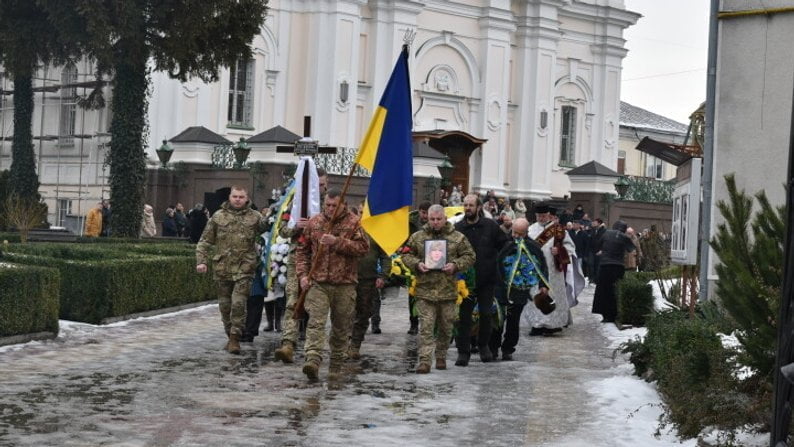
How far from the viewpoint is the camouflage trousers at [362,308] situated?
1614 centimetres

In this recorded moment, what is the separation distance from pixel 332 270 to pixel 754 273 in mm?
5793

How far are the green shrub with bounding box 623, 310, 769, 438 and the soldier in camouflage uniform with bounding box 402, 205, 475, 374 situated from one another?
280 cm

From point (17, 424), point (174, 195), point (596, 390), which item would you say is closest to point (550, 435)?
point (596, 390)

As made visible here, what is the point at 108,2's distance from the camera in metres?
27.9

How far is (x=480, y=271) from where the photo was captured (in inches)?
623

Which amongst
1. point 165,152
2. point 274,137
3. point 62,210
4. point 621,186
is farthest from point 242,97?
point 621,186

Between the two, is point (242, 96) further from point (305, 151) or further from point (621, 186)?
point (305, 151)

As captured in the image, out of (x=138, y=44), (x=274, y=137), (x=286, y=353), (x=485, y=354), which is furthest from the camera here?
(x=274, y=137)

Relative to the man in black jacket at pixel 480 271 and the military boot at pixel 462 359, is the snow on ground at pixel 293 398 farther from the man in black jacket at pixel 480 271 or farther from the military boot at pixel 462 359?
the man in black jacket at pixel 480 271

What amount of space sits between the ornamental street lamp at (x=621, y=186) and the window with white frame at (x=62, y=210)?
17.4 meters

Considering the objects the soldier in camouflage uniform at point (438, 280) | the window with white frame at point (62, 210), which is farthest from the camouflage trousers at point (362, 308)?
the window with white frame at point (62, 210)

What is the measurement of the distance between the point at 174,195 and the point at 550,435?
30.2 metres

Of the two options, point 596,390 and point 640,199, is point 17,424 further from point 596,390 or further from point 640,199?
point 640,199

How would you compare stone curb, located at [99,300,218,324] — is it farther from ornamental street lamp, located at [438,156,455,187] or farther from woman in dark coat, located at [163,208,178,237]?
ornamental street lamp, located at [438,156,455,187]
